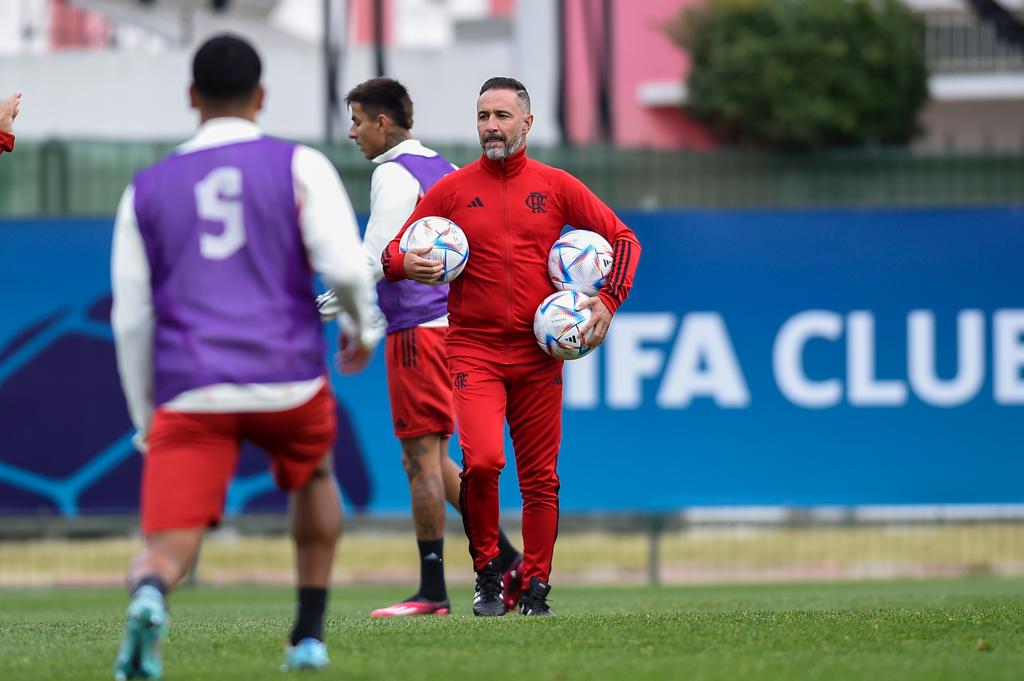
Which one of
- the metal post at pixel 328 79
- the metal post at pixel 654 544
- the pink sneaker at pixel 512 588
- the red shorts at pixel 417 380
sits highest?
the metal post at pixel 328 79

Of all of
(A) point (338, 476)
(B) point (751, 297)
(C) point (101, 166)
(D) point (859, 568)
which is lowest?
(D) point (859, 568)

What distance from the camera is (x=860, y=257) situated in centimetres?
1348

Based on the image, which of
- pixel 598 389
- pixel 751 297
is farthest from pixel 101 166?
pixel 751 297

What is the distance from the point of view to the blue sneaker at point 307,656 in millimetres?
5211

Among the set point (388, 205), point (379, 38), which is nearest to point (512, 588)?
point (388, 205)

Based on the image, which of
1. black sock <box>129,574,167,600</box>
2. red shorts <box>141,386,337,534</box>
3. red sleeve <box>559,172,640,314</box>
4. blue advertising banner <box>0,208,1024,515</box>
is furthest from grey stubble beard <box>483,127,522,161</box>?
blue advertising banner <box>0,208,1024,515</box>

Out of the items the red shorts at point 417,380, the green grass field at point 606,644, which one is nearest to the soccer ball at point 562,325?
the red shorts at point 417,380

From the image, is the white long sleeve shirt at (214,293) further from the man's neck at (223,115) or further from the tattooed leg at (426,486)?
the tattooed leg at (426,486)

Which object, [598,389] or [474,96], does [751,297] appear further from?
[474,96]

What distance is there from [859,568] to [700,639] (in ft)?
27.8

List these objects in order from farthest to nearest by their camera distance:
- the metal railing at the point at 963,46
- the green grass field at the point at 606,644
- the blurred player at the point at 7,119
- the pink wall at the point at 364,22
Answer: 1. the pink wall at the point at 364,22
2. the metal railing at the point at 963,46
3. the blurred player at the point at 7,119
4. the green grass field at the point at 606,644

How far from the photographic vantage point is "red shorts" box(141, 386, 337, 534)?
4.98 m

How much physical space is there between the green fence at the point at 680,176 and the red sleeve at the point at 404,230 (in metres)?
6.85

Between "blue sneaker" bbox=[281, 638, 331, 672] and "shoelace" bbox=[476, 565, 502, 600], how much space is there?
2324mm
